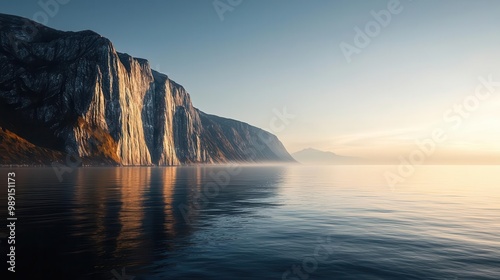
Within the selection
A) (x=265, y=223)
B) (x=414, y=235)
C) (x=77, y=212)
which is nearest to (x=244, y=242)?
(x=265, y=223)

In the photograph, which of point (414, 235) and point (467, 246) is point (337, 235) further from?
point (467, 246)

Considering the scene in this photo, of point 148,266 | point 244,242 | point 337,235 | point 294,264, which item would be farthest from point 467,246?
point 148,266

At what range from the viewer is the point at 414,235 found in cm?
2467

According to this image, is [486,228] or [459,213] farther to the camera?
[459,213]

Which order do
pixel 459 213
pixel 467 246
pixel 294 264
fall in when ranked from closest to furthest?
pixel 294 264 → pixel 467 246 → pixel 459 213

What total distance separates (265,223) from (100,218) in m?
14.9

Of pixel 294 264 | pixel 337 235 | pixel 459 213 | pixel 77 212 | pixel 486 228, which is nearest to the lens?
pixel 294 264
